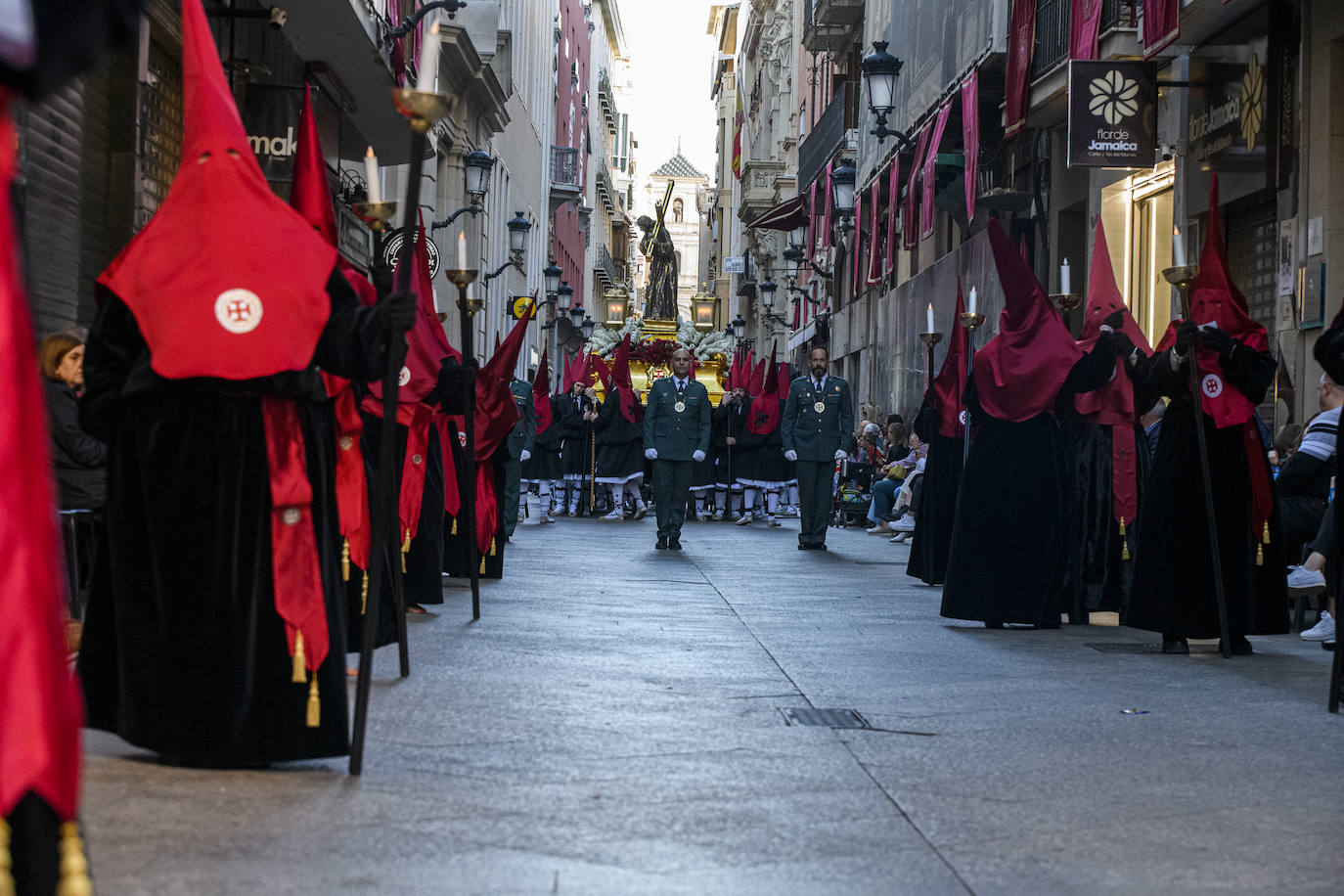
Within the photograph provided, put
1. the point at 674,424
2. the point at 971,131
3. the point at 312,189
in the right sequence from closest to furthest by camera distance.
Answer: the point at 312,189 → the point at 674,424 → the point at 971,131

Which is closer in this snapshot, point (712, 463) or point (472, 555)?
point (472, 555)

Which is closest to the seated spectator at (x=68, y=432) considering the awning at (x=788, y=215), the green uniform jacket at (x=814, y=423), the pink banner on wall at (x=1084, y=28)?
the green uniform jacket at (x=814, y=423)

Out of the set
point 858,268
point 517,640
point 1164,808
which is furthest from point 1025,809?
point 858,268

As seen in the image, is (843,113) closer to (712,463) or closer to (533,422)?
(712,463)

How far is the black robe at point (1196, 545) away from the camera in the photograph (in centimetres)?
871

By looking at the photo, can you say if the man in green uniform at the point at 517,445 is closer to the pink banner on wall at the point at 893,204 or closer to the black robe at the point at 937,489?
the black robe at the point at 937,489

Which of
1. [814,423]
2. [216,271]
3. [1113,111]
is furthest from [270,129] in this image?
[216,271]

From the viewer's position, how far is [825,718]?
6348 mm

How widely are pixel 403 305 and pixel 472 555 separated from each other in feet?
14.3

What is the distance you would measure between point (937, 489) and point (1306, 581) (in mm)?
2858

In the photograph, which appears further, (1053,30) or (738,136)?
(738,136)

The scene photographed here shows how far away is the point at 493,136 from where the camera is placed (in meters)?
37.6

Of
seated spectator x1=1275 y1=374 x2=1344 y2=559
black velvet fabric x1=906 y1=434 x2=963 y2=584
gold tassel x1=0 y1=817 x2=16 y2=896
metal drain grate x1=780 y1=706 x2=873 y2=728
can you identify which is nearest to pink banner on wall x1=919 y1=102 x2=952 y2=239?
black velvet fabric x1=906 y1=434 x2=963 y2=584

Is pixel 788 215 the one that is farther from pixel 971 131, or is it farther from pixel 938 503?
pixel 938 503
